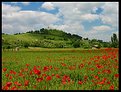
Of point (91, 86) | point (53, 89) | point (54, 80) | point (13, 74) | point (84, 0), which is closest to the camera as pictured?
point (84, 0)

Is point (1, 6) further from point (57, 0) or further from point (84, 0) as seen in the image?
point (84, 0)

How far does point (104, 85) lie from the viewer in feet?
25.9

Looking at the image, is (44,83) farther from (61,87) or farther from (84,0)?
(84,0)

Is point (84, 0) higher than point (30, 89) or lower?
higher

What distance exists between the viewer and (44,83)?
27.8ft

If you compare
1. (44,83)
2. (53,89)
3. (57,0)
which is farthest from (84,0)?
(44,83)

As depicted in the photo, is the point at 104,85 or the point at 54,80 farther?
the point at 54,80

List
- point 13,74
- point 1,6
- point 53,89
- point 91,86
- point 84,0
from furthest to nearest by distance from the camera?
point 13,74 → point 91,86 → point 53,89 → point 1,6 → point 84,0

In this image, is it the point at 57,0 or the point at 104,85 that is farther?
the point at 104,85

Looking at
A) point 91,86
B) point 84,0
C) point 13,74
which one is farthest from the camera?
point 13,74

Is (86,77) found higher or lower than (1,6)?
lower

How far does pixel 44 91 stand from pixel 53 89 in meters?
0.27

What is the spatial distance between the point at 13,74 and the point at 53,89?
338cm

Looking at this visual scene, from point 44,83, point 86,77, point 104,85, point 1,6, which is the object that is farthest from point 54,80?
point 1,6
